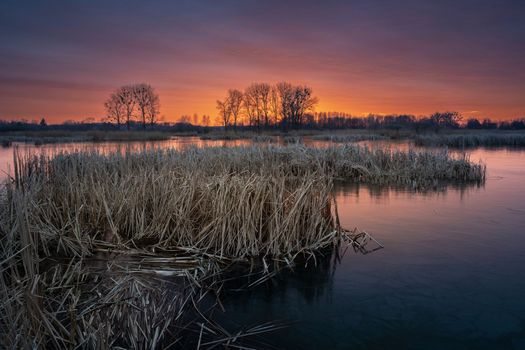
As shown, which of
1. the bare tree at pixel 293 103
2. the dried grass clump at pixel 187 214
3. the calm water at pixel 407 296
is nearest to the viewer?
the calm water at pixel 407 296

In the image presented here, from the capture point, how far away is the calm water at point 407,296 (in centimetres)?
345

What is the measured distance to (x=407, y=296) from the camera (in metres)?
4.20

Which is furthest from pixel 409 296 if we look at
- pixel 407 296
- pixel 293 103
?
pixel 293 103

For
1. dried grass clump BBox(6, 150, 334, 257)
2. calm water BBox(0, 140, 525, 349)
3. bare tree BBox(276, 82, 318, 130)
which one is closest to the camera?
calm water BBox(0, 140, 525, 349)

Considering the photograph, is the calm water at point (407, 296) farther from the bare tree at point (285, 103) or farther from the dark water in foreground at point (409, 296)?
the bare tree at point (285, 103)

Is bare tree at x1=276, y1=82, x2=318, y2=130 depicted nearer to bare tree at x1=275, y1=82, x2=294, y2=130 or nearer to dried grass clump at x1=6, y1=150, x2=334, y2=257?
bare tree at x1=275, y1=82, x2=294, y2=130

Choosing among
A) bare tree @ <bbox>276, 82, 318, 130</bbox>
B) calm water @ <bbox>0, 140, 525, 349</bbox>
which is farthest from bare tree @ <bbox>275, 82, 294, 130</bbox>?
calm water @ <bbox>0, 140, 525, 349</bbox>

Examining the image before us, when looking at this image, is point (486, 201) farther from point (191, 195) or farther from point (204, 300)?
point (204, 300)

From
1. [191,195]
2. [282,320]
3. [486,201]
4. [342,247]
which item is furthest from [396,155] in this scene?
[282,320]

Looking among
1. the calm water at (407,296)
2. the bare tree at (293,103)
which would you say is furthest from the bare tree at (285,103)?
the calm water at (407,296)

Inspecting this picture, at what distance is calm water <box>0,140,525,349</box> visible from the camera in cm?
345

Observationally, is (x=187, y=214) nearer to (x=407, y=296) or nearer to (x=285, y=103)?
(x=407, y=296)

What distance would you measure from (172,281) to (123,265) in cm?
79

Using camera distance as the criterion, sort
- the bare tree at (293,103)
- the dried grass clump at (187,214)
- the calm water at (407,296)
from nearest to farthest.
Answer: the calm water at (407,296) < the dried grass clump at (187,214) < the bare tree at (293,103)
